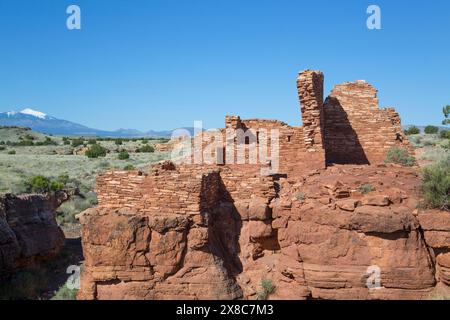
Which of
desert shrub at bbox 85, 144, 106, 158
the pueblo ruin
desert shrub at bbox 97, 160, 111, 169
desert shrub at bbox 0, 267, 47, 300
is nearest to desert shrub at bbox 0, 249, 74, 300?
desert shrub at bbox 0, 267, 47, 300

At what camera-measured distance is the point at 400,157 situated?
11.6 metres

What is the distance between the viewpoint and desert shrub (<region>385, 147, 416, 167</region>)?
11.4 meters

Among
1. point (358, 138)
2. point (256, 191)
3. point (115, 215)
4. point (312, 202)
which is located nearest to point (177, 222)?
point (115, 215)

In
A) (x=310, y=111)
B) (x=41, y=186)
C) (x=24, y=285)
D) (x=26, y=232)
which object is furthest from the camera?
(x=41, y=186)

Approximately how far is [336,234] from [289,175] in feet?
11.4

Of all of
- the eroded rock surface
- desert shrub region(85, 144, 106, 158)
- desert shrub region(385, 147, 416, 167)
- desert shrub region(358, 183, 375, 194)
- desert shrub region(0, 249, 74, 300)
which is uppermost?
desert shrub region(85, 144, 106, 158)

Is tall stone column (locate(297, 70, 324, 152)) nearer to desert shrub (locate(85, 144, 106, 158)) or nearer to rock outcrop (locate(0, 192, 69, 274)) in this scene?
rock outcrop (locate(0, 192, 69, 274))

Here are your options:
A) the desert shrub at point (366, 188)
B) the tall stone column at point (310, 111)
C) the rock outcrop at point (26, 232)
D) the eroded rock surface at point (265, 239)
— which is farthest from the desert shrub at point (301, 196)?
the rock outcrop at point (26, 232)

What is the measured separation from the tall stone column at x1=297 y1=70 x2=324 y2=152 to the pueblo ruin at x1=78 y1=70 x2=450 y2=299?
128cm

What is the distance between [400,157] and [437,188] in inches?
150

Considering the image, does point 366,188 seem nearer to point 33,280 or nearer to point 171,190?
point 171,190

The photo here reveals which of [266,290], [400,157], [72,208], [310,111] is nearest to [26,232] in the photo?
[72,208]

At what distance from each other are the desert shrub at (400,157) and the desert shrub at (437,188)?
302 cm

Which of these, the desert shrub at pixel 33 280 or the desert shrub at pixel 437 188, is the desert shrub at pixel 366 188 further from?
the desert shrub at pixel 33 280
